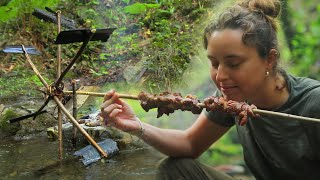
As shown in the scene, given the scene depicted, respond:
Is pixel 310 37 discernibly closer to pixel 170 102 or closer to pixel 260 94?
pixel 260 94

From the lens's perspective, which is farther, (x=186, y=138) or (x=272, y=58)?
(x=186, y=138)

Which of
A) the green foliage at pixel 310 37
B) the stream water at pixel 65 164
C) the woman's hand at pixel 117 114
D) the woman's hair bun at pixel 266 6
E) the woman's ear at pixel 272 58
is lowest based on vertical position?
the stream water at pixel 65 164

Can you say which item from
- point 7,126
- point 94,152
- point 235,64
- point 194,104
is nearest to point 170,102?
point 194,104

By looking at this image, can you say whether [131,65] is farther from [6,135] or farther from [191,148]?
[191,148]

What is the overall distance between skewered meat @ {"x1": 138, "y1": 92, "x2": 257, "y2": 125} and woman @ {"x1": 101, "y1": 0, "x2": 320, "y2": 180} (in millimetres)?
136

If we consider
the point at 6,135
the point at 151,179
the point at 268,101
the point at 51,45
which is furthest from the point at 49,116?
the point at 268,101

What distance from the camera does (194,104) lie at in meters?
2.27

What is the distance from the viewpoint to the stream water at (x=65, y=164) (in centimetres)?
404

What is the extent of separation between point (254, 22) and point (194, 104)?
1.89 feet

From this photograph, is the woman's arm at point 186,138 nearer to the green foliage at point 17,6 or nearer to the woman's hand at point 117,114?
the woman's hand at point 117,114

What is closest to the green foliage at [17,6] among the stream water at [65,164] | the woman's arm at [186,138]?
the stream water at [65,164]

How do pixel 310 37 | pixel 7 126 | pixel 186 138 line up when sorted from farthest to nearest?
pixel 7 126 → pixel 186 138 → pixel 310 37

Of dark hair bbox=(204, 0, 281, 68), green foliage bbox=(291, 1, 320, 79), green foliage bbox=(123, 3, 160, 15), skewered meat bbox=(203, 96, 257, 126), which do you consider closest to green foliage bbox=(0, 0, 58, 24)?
green foliage bbox=(123, 3, 160, 15)

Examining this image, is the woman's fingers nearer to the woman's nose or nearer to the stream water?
the woman's nose
